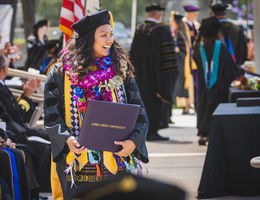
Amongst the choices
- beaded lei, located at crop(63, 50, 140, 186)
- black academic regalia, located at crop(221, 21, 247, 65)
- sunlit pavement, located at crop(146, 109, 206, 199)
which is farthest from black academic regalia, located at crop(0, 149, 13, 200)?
black academic regalia, located at crop(221, 21, 247, 65)

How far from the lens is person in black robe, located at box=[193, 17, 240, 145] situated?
30.7 feet

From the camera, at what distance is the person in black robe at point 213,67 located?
9344 mm

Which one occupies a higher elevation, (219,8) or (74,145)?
(219,8)

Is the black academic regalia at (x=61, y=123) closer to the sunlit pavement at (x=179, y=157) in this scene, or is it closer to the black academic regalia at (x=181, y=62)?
the sunlit pavement at (x=179, y=157)

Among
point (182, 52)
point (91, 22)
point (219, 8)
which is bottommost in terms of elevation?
point (182, 52)

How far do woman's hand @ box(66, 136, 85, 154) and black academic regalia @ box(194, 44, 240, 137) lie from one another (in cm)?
619

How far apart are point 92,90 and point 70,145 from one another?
1.20 feet

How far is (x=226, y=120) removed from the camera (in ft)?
19.8

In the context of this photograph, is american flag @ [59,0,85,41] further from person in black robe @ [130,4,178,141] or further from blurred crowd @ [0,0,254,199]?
person in black robe @ [130,4,178,141]

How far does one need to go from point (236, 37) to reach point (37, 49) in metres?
4.23

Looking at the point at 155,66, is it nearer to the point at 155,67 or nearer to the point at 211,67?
the point at 155,67

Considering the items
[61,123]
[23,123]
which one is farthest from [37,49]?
[61,123]

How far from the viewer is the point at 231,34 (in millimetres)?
11359

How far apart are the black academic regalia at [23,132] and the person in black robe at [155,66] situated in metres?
4.16
